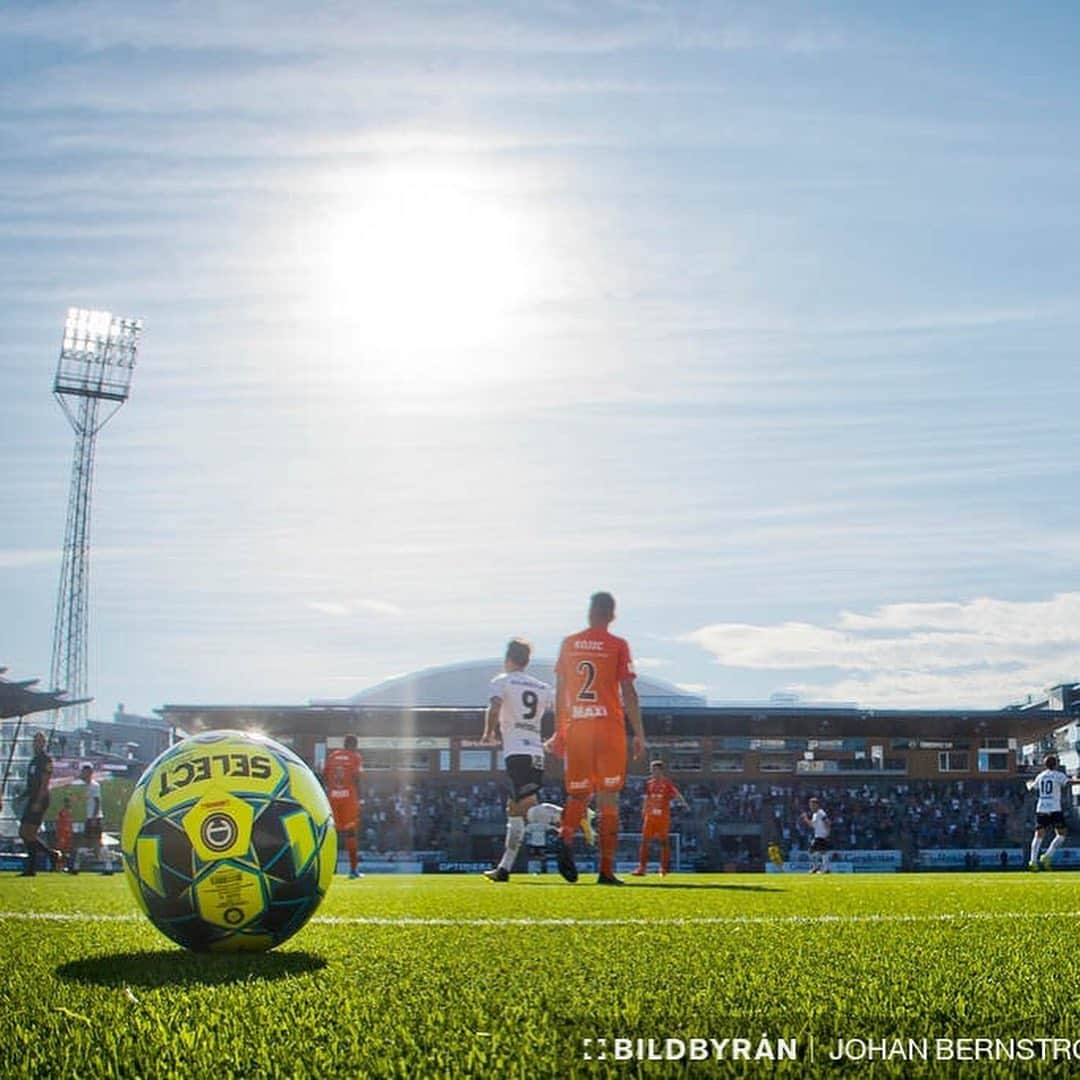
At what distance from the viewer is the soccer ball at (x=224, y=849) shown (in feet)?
13.9

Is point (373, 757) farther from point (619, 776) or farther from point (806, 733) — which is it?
point (619, 776)

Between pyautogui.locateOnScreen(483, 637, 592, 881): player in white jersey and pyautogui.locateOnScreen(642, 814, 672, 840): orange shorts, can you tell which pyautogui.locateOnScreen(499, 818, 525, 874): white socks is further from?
pyautogui.locateOnScreen(642, 814, 672, 840): orange shorts

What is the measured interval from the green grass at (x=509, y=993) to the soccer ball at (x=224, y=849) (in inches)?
5.9

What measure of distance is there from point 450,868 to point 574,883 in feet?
107

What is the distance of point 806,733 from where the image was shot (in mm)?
53094

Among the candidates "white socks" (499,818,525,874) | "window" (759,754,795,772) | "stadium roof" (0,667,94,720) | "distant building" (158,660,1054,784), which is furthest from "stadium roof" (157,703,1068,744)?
"white socks" (499,818,525,874)

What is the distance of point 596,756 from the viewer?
10.4 metres

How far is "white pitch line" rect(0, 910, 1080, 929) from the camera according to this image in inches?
218

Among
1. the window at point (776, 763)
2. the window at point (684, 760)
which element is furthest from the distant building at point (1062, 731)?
the window at point (684, 760)

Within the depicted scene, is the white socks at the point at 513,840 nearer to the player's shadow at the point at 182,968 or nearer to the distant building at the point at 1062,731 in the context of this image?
the player's shadow at the point at 182,968

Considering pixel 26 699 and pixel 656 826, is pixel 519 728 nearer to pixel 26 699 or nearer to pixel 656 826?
pixel 656 826

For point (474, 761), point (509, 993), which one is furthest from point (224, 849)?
point (474, 761)

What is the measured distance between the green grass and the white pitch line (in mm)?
45

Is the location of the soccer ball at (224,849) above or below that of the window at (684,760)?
above
